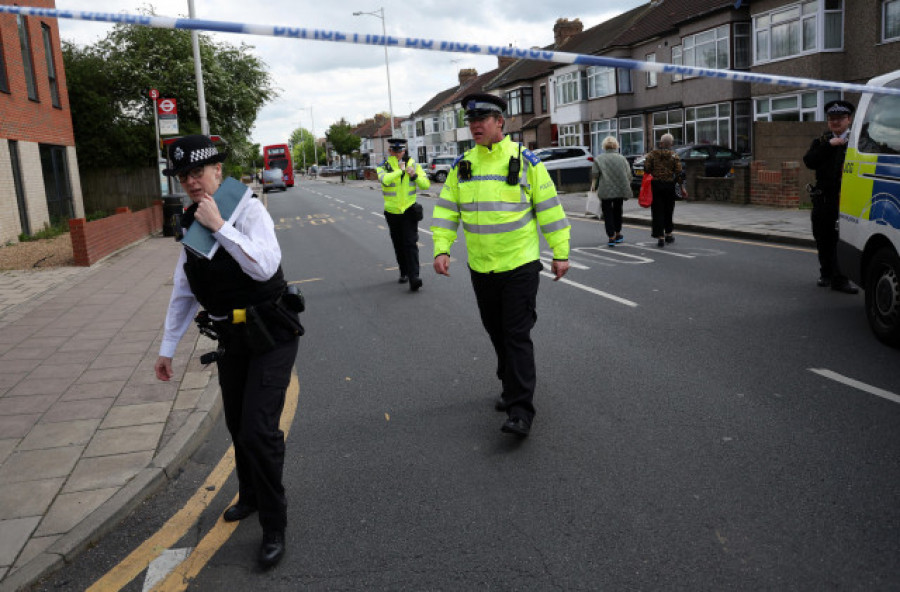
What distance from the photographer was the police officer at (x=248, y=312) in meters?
3.20

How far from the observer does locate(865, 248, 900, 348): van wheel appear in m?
6.05

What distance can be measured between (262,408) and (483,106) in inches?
90.9

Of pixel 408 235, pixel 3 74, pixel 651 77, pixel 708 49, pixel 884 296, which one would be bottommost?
pixel 884 296

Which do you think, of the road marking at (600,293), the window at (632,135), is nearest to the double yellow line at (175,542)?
the road marking at (600,293)

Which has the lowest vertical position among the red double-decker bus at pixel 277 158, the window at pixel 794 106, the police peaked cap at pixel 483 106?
the police peaked cap at pixel 483 106

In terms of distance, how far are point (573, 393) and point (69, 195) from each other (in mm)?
22208

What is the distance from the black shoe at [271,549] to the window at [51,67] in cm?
2255

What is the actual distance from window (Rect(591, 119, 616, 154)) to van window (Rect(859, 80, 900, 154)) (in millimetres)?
35973

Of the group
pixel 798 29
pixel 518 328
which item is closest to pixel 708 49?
pixel 798 29

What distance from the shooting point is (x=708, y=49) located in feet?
107

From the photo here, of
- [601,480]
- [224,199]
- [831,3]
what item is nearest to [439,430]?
[601,480]

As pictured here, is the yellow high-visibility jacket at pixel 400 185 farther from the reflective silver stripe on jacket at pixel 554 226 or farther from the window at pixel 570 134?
the window at pixel 570 134

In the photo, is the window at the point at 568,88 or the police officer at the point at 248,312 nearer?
the police officer at the point at 248,312

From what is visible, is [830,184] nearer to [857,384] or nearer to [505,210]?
[857,384]
